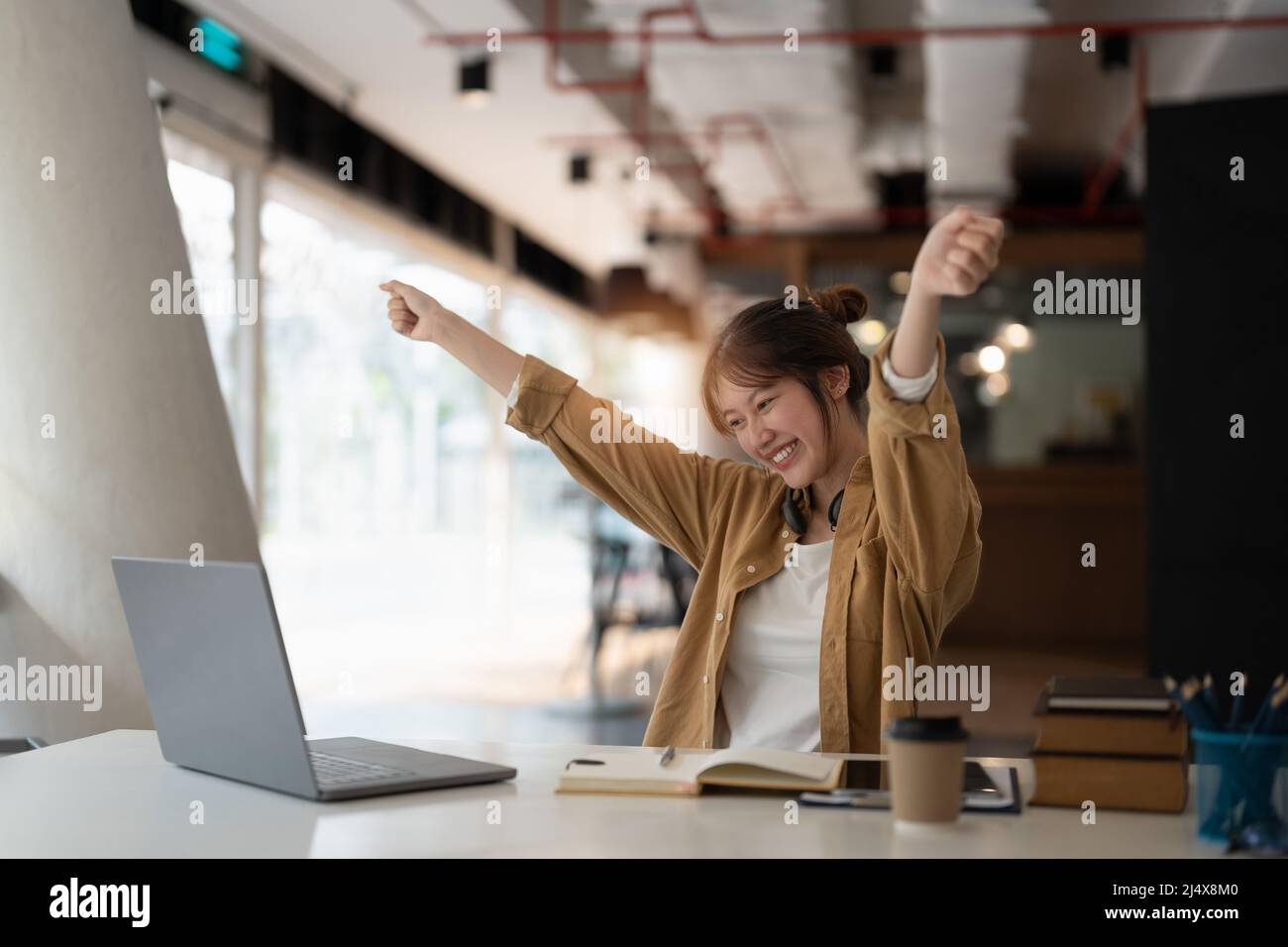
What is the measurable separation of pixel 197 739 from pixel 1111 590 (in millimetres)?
9649

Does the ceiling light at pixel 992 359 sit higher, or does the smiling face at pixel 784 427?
the ceiling light at pixel 992 359

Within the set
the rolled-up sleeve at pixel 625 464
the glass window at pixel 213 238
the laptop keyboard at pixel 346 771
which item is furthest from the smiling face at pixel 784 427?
the glass window at pixel 213 238

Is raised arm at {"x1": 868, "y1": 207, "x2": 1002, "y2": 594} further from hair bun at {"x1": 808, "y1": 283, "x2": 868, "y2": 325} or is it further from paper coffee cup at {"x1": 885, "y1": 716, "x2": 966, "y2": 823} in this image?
hair bun at {"x1": 808, "y1": 283, "x2": 868, "y2": 325}

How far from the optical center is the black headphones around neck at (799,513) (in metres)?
2.14

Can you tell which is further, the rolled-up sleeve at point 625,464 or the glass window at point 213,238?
the glass window at point 213,238

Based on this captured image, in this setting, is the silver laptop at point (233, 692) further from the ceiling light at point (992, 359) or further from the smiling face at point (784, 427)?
the ceiling light at point (992, 359)

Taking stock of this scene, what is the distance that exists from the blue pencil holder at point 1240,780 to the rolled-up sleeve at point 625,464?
1079 mm

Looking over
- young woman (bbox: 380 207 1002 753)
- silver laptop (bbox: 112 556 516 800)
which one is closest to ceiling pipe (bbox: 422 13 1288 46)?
young woman (bbox: 380 207 1002 753)

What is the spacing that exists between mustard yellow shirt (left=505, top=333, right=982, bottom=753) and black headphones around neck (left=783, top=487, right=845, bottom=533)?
0.02m

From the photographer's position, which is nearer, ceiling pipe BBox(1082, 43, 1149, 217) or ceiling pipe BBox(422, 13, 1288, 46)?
ceiling pipe BBox(422, 13, 1288, 46)

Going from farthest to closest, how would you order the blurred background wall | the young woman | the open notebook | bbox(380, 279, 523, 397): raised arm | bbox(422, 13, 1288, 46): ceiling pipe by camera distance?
bbox(422, 13, 1288, 46): ceiling pipe → the blurred background wall → bbox(380, 279, 523, 397): raised arm → the young woman → the open notebook

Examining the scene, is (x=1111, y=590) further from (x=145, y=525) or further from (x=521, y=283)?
(x=145, y=525)

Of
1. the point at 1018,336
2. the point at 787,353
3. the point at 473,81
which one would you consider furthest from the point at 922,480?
the point at 1018,336

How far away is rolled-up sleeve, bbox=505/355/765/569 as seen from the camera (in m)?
2.26
